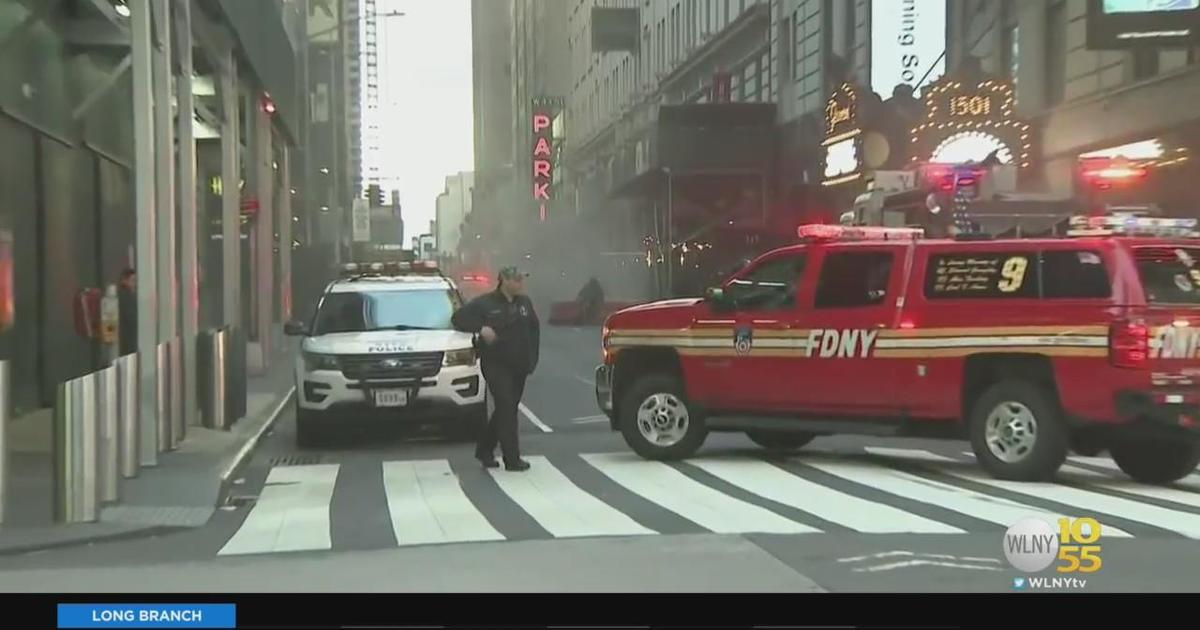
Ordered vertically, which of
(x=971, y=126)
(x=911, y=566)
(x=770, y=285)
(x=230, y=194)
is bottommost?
(x=911, y=566)

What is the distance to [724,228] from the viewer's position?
34.8 meters

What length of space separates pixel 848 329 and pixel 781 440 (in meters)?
2.25

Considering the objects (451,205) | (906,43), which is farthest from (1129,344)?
(451,205)

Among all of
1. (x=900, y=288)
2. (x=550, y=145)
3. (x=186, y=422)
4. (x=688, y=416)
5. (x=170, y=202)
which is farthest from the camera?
(x=550, y=145)

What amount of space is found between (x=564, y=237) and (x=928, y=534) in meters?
27.6

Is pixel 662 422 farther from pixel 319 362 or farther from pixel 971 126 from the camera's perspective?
pixel 971 126

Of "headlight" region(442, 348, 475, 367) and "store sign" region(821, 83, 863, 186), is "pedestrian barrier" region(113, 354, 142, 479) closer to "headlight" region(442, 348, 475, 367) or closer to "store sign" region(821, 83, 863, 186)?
"headlight" region(442, 348, 475, 367)

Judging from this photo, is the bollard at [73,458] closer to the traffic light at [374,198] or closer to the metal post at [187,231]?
the metal post at [187,231]

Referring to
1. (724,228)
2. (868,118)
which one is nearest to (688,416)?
(868,118)

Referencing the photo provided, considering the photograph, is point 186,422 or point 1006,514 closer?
point 1006,514

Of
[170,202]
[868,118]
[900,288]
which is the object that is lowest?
[900,288]

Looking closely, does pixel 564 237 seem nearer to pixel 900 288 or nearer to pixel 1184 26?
pixel 1184 26

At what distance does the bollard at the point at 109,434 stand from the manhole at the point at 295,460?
113 inches
